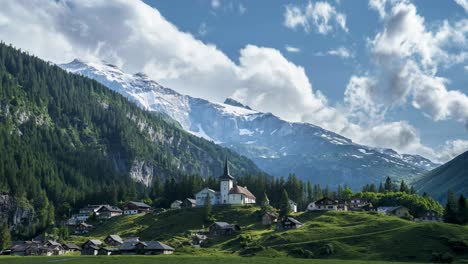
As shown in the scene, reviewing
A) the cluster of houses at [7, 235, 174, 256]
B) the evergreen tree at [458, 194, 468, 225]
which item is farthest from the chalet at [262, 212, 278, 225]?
the evergreen tree at [458, 194, 468, 225]

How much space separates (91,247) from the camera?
16225cm

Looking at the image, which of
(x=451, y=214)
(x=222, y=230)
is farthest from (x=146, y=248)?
(x=451, y=214)

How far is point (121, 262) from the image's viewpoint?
111 meters

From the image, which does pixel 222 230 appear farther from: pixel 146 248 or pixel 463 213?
pixel 463 213

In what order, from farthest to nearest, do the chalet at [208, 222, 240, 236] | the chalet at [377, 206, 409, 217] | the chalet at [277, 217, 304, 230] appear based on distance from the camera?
the chalet at [377, 206, 409, 217] < the chalet at [208, 222, 240, 236] < the chalet at [277, 217, 304, 230]

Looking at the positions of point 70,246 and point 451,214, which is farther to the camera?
point 70,246

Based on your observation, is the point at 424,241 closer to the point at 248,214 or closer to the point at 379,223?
the point at 379,223

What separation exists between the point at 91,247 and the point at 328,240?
64241 millimetres

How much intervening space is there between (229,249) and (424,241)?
44.8 meters

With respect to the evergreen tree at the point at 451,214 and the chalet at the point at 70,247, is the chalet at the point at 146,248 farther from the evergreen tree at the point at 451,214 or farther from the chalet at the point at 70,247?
the evergreen tree at the point at 451,214

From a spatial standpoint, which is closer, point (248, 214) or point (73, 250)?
point (73, 250)

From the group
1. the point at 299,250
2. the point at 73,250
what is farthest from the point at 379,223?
the point at 73,250

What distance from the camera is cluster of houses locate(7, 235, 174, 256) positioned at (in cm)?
14725

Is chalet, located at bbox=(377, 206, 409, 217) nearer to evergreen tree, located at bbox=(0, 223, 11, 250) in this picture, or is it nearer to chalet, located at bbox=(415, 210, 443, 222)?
chalet, located at bbox=(415, 210, 443, 222)
